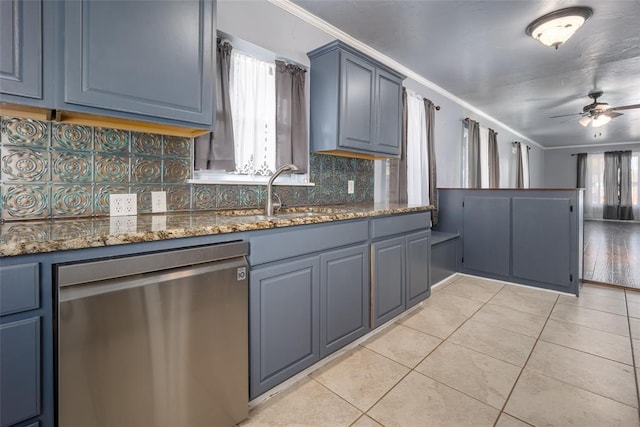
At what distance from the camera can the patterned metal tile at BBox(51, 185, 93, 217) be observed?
140 centimetres

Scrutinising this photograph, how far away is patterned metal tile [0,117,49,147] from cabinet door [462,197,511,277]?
4058 mm

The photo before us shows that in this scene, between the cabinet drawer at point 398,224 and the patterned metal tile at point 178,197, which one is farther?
the cabinet drawer at point 398,224

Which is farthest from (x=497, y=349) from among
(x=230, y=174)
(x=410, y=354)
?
(x=230, y=174)

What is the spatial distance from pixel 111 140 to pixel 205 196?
0.57 meters

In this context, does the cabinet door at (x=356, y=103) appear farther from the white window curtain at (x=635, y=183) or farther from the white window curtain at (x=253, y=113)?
the white window curtain at (x=635, y=183)

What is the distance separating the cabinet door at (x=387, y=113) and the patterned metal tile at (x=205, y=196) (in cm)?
147

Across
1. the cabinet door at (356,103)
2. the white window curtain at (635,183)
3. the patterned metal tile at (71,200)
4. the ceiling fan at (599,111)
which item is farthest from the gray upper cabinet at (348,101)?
the white window curtain at (635,183)

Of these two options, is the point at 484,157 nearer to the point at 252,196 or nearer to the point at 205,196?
the point at 252,196

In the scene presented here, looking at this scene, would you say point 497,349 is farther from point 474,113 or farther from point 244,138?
point 474,113

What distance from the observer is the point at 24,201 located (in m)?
1.33

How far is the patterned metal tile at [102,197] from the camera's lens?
1.51 m

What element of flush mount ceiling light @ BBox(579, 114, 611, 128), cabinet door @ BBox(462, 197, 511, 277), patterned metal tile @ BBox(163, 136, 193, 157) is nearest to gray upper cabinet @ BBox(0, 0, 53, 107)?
patterned metal tile @ BBox(163, 136, 193, 157)

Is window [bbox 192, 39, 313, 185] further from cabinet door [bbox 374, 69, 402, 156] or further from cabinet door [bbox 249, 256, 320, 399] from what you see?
cabinet door [bbox 249, 256, 320, 399]

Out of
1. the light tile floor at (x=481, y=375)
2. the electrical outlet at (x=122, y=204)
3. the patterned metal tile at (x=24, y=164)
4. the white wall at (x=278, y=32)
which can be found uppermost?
the white wall at (x=278, y=32)
